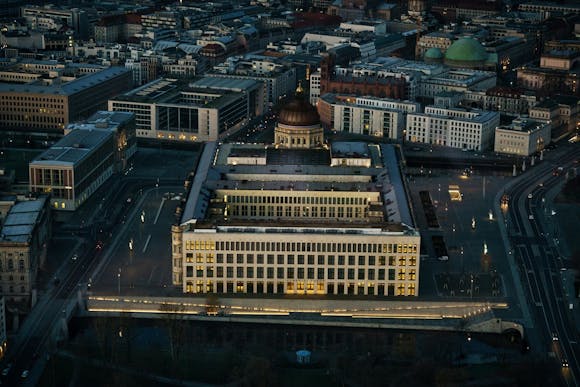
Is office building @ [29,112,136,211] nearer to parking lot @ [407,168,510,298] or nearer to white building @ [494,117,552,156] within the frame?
parking lot @ [407,168,510,298]

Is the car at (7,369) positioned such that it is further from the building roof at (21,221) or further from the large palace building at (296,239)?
the large palace building at (296,239)

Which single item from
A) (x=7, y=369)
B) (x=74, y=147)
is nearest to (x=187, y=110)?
(x=74, y=147)

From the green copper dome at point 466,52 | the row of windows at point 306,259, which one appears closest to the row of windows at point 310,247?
the row of windows at point 306,259

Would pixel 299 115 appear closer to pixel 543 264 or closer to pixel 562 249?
pixel 562 249

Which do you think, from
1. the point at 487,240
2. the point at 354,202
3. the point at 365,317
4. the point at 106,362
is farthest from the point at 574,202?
the point at 106,362

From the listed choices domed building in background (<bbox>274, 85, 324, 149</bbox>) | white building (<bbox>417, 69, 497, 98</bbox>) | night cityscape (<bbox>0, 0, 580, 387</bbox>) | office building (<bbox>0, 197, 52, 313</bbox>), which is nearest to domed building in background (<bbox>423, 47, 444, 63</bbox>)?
night cityscape (<bbox>0, 0, 580, 387</bbox>)

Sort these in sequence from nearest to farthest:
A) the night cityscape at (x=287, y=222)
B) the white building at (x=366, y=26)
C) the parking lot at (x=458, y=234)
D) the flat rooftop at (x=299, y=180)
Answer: the night cityscape at (x=287, y=222) → the parking lot at (x=458, y=234) → the flat rooftop at (x=299, y=180) → the white building at (x=366, y=26)
